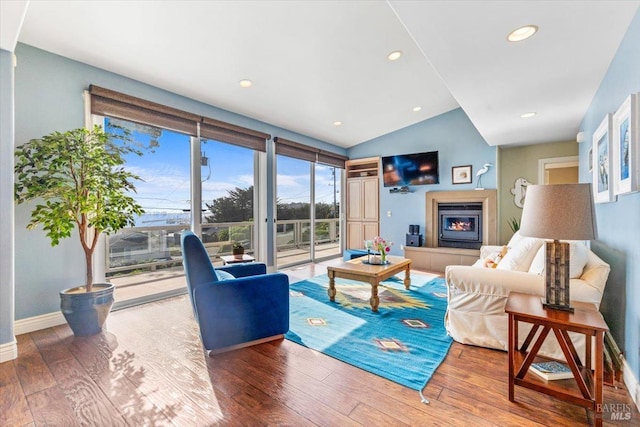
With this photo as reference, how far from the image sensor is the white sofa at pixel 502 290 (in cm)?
206

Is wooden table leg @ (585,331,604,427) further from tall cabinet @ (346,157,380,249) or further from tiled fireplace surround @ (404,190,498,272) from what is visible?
tall cabinet @ (346,157,380,249)

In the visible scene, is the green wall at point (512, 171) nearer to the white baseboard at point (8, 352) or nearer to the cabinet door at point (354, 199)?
the cabinet door at point (354, 199)

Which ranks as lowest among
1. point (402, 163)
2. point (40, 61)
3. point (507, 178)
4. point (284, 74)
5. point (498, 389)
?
point (498, 389)

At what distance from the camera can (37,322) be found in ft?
9.14

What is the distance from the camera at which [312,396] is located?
5.82 ft

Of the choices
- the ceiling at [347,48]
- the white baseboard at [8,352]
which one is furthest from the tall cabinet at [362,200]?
the white baseboard at [8,352]

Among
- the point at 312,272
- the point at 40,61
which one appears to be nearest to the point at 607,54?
the point at 312,272

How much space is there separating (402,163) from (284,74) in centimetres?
336

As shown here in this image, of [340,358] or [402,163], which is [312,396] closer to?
[340,358]

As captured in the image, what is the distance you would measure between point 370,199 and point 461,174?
1973mm

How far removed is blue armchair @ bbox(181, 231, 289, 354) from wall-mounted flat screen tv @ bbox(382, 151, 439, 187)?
4.27 m

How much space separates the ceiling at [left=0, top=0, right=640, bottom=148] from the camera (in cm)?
188

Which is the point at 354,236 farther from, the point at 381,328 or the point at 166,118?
the point at 166,118

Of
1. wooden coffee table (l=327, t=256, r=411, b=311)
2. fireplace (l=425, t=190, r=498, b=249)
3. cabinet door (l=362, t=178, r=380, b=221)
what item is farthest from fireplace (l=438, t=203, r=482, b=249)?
wooden coffee table (l=327, t=256, r=411, b=311)
